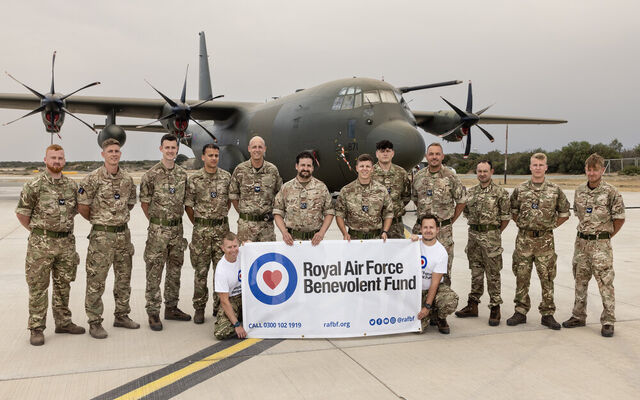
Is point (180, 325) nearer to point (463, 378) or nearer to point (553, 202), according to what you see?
point (463, 378)

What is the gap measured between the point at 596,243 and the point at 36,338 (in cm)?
615

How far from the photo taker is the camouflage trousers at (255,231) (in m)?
6.02

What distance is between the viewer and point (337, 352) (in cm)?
467

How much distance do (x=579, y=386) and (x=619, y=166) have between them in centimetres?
6228

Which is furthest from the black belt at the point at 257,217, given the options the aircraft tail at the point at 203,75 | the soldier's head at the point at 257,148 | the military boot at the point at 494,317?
the aircraft tail at the point at 203,75

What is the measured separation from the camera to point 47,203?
5016mm

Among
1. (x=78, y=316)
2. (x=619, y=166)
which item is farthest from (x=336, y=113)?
(x=619, y=166)

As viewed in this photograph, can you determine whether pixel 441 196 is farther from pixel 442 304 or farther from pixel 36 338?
pixel 36 338

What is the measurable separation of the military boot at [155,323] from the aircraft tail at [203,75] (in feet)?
76.1

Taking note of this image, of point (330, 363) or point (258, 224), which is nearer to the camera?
point (330, 363)

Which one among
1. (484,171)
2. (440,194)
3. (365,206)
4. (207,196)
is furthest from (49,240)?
(484,171)

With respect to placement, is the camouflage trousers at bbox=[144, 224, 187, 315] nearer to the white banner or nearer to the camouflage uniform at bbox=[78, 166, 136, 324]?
the camouflage uniform at bbox=[78, 166, 136, 324]

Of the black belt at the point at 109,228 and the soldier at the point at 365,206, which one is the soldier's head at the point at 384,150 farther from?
the black belt at the point at 109,228

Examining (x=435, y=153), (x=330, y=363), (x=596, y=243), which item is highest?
(x=435, y=153)
